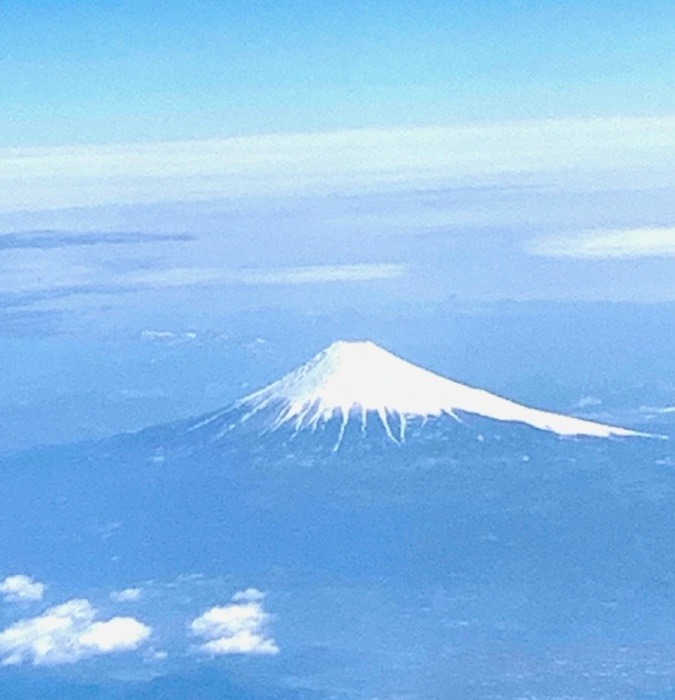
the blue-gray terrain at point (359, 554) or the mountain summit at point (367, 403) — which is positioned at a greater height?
the mountain summit at point (367, 403)

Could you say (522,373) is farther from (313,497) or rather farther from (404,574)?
(404,574)

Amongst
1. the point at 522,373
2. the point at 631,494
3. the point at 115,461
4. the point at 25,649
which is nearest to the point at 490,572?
the point at 631,494

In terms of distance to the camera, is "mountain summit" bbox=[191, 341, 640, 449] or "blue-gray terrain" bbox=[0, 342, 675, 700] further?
"mountain summit" bbox=[191, 341, 640, 449]

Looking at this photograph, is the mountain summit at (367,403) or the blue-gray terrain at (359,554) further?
the mountain summit at (367,403)

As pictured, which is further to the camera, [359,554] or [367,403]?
[367,403]

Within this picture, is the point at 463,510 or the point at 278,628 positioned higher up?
the point at 463,510

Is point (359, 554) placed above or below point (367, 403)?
below

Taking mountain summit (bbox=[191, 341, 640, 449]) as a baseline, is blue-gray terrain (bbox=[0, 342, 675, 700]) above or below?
below

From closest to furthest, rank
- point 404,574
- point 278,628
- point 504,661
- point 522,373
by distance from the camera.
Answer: point 504,661 → point 278,628 → point 404,574 → point 522,373
